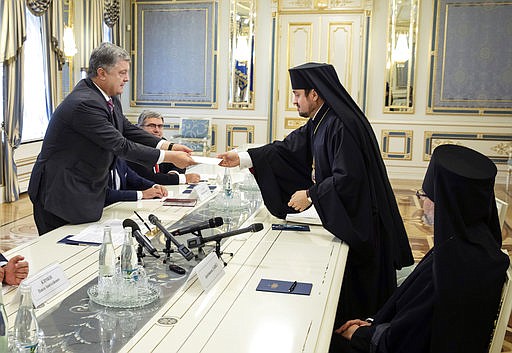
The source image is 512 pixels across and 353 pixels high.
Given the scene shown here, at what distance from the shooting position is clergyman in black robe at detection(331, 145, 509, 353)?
1.75 m

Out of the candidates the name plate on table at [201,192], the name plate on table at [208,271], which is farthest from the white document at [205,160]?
the name plate on table at [208,271]

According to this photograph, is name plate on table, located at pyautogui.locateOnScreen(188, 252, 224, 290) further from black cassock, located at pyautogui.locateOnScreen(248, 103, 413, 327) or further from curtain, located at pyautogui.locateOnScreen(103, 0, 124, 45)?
curtain, located at pyautogui.locateOnScreen(103, 0, 124, 45)

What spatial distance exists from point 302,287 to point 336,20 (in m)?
7.54

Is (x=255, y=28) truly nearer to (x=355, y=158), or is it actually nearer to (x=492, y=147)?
(x=492, y=147)

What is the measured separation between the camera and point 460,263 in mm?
1787

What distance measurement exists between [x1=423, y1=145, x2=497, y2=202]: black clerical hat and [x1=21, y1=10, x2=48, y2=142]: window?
6.22 meters

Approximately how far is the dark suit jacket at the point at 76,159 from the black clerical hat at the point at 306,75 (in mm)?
905

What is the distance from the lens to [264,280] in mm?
2184

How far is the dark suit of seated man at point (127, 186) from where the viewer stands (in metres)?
3.50

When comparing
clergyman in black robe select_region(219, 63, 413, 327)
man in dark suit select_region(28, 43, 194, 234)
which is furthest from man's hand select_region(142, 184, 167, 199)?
clergyman in black robe select_region(219, 63, 413, 327)

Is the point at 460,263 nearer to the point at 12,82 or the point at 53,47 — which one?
the point at 12,82

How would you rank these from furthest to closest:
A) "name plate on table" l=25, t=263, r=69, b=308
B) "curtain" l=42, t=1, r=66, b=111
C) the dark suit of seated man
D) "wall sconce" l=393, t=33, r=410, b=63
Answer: "wall sconce" l=393, t=33, r=410, b=63 → "curtain" l=42, t=1, r=66, b=111 → the dark suit of seated man → "name plate on table" l=25, t=263, r=69, b=308

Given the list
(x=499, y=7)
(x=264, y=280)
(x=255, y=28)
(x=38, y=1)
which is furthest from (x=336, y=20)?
(x=264, y=280)

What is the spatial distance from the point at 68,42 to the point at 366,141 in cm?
579
